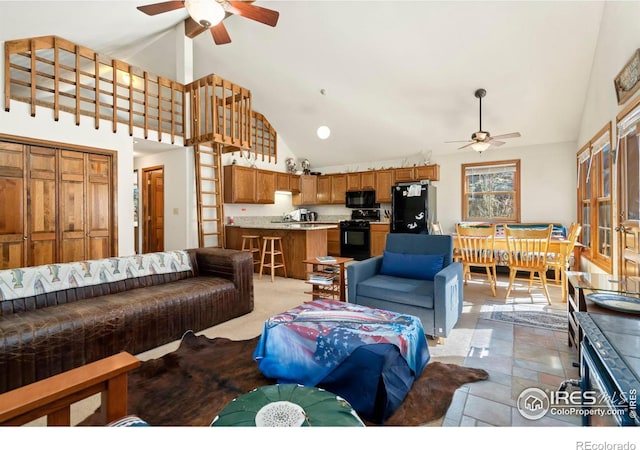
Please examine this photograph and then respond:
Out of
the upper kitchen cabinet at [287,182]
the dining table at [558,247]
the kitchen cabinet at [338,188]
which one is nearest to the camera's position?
the dining table at [558,247]

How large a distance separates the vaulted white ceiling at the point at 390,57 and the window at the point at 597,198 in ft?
3.02

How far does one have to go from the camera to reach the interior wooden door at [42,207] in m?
3.76

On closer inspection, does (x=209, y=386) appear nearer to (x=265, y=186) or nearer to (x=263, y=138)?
A: (x=265, y=186)

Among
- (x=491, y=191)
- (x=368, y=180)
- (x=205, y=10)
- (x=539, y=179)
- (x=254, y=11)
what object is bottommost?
(x=491, y=191)

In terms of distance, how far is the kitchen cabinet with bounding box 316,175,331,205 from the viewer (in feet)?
25.2

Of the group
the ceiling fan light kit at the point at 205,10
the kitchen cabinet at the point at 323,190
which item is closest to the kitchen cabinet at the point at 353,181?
the kitchen cabinet at the point at 323,190

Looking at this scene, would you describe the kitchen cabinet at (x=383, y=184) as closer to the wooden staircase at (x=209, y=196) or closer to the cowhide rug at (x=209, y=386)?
the wooden staircase at (x=209, y=196)

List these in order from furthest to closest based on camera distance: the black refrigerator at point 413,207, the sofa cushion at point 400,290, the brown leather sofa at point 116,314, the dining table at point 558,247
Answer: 1. the black refrigerator at point 413,207
2. the dining table at point 558,247
3. the sofa cushion at point 400,290
4. the brown leather sofa at point 116,314

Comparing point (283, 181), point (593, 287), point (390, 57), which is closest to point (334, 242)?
point (283, 181)

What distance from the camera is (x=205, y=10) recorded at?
8.11 feet

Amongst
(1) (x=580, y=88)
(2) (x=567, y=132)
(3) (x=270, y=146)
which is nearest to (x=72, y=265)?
(3) (x=270, y=146)

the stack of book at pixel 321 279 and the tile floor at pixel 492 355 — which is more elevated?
A: the stack of book at pixel 321 279

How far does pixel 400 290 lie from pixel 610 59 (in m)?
3.25

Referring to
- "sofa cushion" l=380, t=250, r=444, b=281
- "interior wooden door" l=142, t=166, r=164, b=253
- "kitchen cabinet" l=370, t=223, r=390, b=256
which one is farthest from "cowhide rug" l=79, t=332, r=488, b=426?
"kitchen cabinet" l=370, t=223, r=390, b=256
